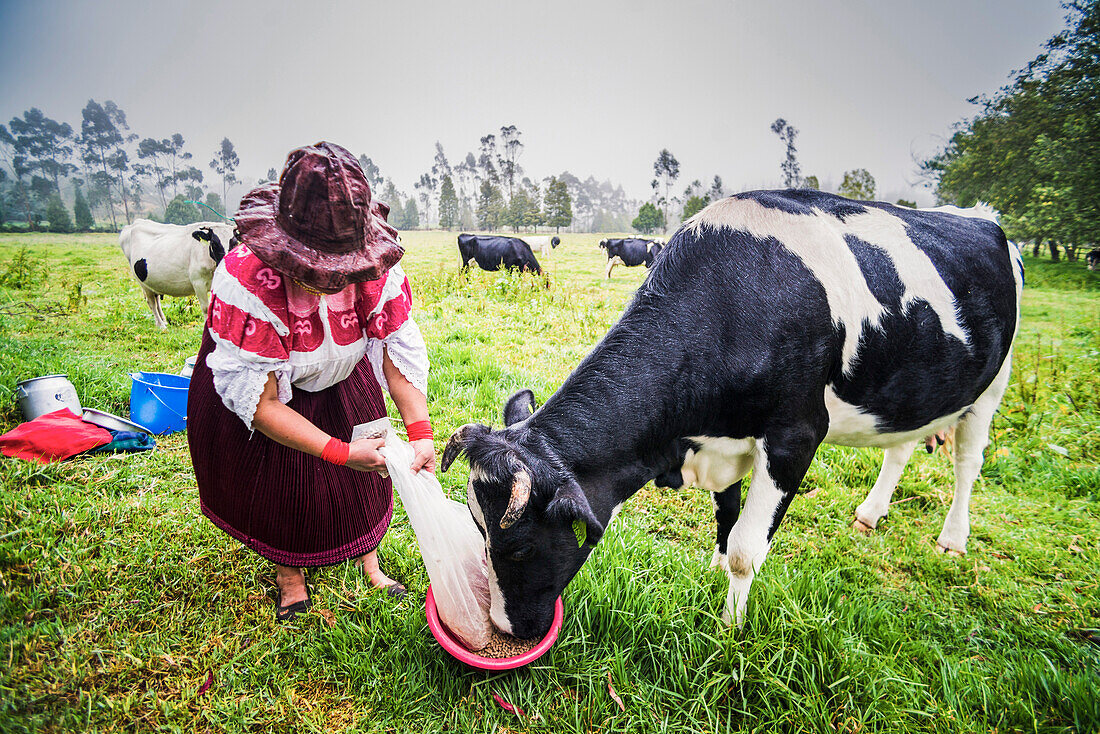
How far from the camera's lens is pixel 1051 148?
20.2 feet

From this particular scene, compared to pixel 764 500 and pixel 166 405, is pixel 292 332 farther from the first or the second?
pixel 166 405

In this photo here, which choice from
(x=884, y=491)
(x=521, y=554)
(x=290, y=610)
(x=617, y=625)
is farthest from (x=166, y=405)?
(x=884, y=491)

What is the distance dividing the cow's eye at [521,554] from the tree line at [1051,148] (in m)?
6.96

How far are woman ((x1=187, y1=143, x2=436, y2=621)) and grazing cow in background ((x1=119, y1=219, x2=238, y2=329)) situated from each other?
6.49 meters

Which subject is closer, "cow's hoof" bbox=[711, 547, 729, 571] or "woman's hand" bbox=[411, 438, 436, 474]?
"woman's hand" bbox=[411, 438, 436, 474]

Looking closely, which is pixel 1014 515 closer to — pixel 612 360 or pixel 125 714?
pixel 612 360

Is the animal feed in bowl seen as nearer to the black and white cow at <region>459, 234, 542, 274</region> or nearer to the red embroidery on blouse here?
the red embroidery on blouse

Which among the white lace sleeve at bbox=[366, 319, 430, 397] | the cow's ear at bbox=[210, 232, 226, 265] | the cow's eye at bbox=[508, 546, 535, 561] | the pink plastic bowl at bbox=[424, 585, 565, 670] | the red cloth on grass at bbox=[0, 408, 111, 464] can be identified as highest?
the cow's ear at bbox=[210, 232, 226, 265]

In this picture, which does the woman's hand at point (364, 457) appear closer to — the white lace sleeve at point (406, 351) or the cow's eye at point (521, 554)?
the white lace sleeve at point (406, 351)

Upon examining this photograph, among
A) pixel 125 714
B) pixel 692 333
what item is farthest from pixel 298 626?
pixel 692 333

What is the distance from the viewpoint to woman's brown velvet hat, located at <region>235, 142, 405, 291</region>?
1.65 meters

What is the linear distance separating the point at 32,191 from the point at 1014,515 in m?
9.58

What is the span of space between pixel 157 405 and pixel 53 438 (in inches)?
27.0

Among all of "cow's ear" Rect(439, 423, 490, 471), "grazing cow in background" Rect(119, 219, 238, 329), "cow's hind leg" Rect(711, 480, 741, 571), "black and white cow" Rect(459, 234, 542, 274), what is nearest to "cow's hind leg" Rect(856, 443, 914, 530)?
"cow's hind leg" Rect(711, 480, 741, 571)
